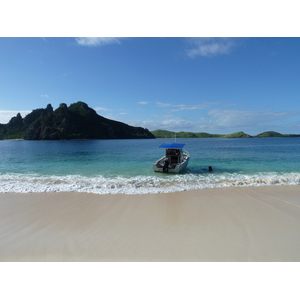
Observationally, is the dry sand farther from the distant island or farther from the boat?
the distant island

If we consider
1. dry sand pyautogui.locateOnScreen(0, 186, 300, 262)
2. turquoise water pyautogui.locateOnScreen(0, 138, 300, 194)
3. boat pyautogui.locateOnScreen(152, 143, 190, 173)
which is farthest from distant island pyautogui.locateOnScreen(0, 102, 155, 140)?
dry sand pyautogui.locateOnScreen(0, 186, 300, 262)

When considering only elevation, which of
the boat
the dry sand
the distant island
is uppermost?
the distant island

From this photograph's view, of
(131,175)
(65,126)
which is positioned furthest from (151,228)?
(65,126)

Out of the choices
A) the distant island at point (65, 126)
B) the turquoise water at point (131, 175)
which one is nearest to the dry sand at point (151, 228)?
the turquoise water at point (131, 175)

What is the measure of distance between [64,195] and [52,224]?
3626 millimetres

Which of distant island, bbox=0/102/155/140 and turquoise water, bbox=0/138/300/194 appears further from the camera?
distant island, bbox=0/102/155/140

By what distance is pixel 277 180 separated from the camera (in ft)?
41.1

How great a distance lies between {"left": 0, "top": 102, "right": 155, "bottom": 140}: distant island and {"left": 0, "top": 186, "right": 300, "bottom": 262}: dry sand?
142 m

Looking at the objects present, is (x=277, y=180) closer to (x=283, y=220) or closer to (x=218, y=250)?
(x=283, y=220)

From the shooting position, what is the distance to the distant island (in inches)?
5546

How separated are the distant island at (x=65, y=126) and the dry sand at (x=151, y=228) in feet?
467

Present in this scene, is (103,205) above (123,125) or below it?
below

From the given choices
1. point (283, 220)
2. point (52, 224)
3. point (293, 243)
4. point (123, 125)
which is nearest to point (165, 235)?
point (293, 243)

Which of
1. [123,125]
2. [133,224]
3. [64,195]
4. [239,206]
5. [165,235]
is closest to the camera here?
[165,235]
